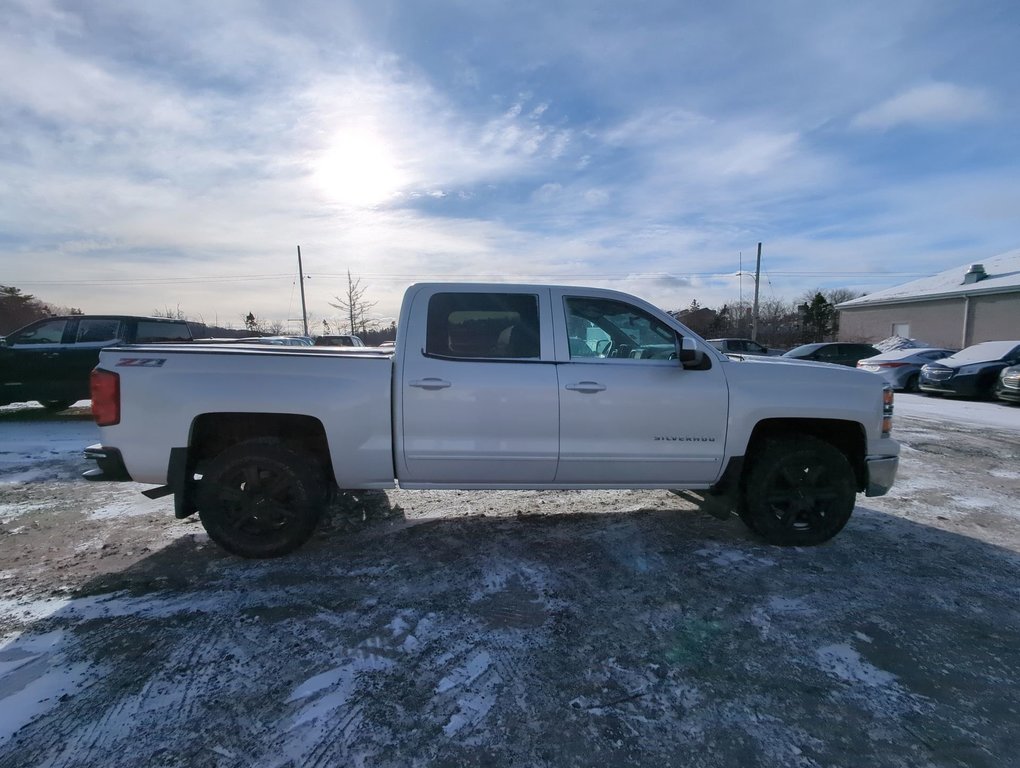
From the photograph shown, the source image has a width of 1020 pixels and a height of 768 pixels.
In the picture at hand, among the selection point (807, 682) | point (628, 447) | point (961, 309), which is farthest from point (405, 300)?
point (961, 309)

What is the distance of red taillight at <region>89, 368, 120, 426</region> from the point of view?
135 inches

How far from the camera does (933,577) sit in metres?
3.50

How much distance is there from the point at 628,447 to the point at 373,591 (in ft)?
6.52

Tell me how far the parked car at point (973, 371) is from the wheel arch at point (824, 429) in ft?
38.6

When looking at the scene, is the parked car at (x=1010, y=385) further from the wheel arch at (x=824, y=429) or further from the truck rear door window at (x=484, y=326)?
the truck rear door window at (x=484, y=326)

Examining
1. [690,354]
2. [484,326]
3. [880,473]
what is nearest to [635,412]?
[690,354]

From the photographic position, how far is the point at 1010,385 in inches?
435

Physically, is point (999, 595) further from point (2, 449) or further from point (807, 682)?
point (2, 449)

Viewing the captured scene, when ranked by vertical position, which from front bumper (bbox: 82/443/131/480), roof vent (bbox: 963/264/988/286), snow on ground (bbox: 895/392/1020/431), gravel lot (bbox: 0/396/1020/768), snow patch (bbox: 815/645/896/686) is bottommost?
snow patch (bbox: 815/645/896/686)

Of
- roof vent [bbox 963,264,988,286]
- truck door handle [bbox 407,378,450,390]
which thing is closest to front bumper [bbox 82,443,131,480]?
truck door handle [bbox 407,378,450,390]

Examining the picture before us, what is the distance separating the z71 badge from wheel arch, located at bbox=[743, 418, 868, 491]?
4249mm

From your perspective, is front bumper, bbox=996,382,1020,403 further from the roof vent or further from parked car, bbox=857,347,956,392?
the roof vent

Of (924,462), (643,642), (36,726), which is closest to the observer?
(36,726)

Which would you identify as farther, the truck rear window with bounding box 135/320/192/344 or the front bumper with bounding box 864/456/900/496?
the truck rear window with bounding box 135/320/192/344
